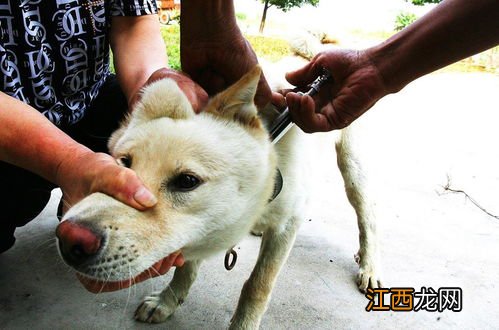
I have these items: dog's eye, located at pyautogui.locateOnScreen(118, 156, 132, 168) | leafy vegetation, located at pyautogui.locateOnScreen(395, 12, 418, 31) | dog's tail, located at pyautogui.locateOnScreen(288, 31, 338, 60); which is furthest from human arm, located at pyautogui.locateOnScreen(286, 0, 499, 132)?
leafy vegetation, located at pyautogui.locateOnScreen(395, 12, 418, 31)

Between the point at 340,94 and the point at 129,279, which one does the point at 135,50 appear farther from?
the point at 129,279

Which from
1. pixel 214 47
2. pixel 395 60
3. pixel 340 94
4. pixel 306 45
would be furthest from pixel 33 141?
pixel 306 45

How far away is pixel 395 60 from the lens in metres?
1.80

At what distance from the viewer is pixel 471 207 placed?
10.7ft

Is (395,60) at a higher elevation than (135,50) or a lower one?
higher

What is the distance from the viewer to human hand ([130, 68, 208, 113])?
5.42 ft

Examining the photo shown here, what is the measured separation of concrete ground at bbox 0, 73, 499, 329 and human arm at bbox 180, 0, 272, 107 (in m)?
0.53

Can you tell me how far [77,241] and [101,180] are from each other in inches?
7.4

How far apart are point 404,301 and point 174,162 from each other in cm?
161

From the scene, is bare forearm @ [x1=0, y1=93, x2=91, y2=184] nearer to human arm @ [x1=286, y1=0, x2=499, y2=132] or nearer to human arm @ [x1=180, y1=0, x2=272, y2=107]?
human arm @ [x1=180, y1=0, x2=272, y2=107]

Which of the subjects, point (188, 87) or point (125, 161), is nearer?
point (125, 161)

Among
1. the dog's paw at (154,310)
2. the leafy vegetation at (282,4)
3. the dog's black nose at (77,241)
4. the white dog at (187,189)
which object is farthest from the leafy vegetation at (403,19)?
the dog's black nose at (77,241)

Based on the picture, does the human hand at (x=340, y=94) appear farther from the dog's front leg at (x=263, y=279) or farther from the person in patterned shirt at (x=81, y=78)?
the dog's front leg at (x=263, y=279)

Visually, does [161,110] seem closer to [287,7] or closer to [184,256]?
[184,256]
